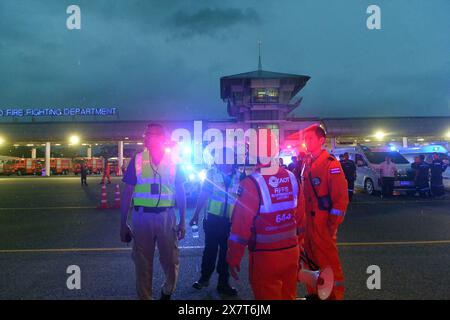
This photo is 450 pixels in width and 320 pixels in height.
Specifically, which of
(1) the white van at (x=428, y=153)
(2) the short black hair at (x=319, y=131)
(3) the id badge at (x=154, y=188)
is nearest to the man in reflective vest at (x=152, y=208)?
(3) the id badge at (x=154, y=188)

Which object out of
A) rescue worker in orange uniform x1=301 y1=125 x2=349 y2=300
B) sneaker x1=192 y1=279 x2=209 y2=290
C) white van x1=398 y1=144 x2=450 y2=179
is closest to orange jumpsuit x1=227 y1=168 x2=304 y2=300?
rescue worker in orange uniform x1=301 y1=125 x2=349 y2=300

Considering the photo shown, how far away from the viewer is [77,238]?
795 centimetres

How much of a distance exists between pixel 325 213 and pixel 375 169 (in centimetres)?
1319

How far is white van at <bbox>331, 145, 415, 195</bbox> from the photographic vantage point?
15.5 m

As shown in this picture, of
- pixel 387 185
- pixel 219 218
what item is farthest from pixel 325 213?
pixel 387 185

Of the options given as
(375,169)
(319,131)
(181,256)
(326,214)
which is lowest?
(181,256)

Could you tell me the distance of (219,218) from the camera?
4.83 m

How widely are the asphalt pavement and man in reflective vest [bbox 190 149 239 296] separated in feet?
0.85

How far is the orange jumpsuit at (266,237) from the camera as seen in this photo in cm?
302

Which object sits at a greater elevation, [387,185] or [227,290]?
[387,185]

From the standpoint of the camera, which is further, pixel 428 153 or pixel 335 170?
pixel 428 153

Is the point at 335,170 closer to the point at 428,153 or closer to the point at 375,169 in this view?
the point at 375,169

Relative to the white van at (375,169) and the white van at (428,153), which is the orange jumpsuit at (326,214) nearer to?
the white van at (375,169)
